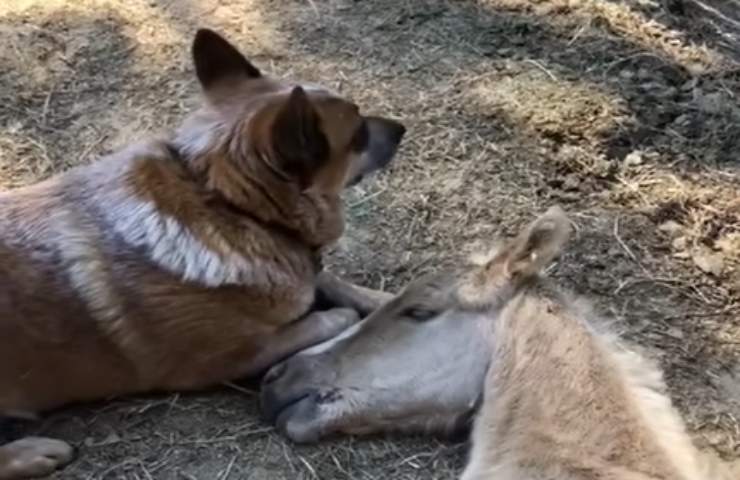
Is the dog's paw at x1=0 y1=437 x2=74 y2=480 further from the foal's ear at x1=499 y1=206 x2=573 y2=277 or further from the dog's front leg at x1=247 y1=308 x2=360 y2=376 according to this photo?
the foal's ear at x1=499 y1=206 x2=573 y2=277

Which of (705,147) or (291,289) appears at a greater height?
(705,147)

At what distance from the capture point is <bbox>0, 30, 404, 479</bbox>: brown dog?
376 centimetres

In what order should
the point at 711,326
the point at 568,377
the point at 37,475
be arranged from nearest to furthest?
the point at 568,377, the point at 37,475, the point at 711,326

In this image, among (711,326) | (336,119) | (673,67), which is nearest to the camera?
(336,119)

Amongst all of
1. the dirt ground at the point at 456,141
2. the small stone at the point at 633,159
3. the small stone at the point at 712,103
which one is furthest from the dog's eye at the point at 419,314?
the small stone at the point at 712,103

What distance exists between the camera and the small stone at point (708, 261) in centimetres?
457

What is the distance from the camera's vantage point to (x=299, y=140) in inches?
149

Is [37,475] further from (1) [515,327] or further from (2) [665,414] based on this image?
(2) [665,414]

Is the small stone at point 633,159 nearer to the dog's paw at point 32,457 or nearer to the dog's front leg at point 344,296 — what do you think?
the dog's front leg at point 344,296

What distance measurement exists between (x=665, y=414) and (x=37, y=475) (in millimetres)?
1787

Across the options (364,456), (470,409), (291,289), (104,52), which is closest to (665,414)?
(470,409)

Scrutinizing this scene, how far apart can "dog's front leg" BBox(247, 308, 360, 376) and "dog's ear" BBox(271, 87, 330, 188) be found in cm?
42

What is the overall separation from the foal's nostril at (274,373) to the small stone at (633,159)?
1.82m

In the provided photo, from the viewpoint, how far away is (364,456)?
12.6 feet
